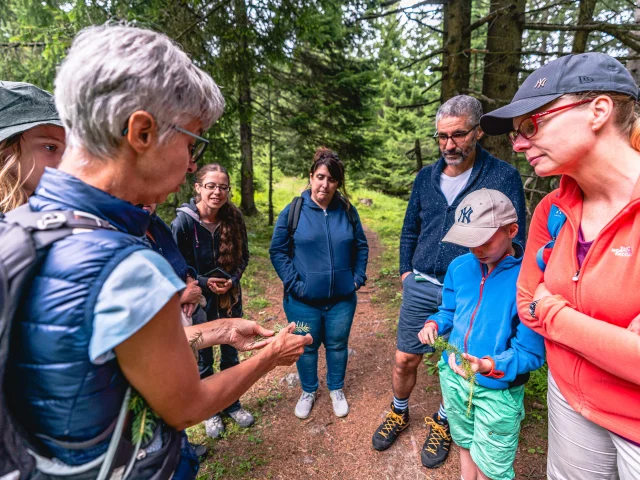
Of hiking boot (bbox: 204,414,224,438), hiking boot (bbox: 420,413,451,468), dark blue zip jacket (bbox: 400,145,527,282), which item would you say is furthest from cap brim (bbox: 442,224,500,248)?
hiking boot (bbox: 204,414,224,438)

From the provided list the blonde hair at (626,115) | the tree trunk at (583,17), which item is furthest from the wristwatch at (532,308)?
the tree trunk at (583,17)

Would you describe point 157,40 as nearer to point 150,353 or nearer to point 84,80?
point 84,80

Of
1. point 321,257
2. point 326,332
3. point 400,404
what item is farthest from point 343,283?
point 400,404

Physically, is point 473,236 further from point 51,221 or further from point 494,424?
point 51,221

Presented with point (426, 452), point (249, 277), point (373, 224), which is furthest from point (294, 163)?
point (426, 452)

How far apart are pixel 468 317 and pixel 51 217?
92.0 inches

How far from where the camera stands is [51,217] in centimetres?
99

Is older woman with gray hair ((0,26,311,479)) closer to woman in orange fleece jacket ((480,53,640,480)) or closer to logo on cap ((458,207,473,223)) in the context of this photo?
woman in orange fleece jacket ((480,53,640,480))

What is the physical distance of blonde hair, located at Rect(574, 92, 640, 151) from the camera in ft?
5.04

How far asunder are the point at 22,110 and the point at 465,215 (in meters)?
2.75

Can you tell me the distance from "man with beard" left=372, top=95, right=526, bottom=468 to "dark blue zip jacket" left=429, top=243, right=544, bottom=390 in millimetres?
577

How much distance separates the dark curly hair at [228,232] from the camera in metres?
3.71

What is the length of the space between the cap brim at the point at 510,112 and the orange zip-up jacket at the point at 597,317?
46cm

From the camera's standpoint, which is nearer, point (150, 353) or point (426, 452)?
point (150, 353)
